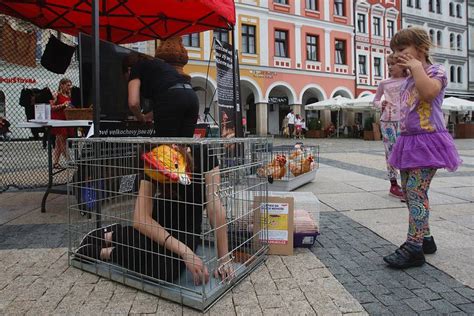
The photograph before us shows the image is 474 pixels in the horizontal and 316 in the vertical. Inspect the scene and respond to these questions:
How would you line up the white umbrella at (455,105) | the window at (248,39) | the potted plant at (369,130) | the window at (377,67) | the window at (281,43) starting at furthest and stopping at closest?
the window at (377,67), the window at (281,43), the window at (248,39), the potted plant at (369,130), the white umbrella at (455,105)

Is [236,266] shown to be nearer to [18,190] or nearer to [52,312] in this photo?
[52,312]

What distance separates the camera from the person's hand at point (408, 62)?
231 centimetres

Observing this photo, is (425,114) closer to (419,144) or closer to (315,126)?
(419,144)

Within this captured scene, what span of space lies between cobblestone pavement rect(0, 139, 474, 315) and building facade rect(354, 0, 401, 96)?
2768 cm

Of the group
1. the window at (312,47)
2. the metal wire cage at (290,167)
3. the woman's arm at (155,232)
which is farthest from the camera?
the window at (312,47)

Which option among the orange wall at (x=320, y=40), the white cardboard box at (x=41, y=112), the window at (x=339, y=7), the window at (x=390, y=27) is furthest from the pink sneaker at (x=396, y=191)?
the window at (x=390, y=27)

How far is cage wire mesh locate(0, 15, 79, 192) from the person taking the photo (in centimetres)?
532

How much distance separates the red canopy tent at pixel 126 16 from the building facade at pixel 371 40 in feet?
83.3

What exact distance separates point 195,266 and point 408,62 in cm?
173

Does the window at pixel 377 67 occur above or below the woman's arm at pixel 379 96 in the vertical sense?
above

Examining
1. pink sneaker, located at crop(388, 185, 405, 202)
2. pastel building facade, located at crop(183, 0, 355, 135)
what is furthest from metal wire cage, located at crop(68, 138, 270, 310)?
pastel building facade, located at crop(183, 0, 355, 135)

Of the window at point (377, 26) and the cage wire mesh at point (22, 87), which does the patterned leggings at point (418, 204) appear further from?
the window at point (377, 26)

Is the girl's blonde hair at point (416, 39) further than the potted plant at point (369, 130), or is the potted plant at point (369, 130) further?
the potted plant at point (369, 130)

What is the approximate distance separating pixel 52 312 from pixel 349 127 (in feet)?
89.0
